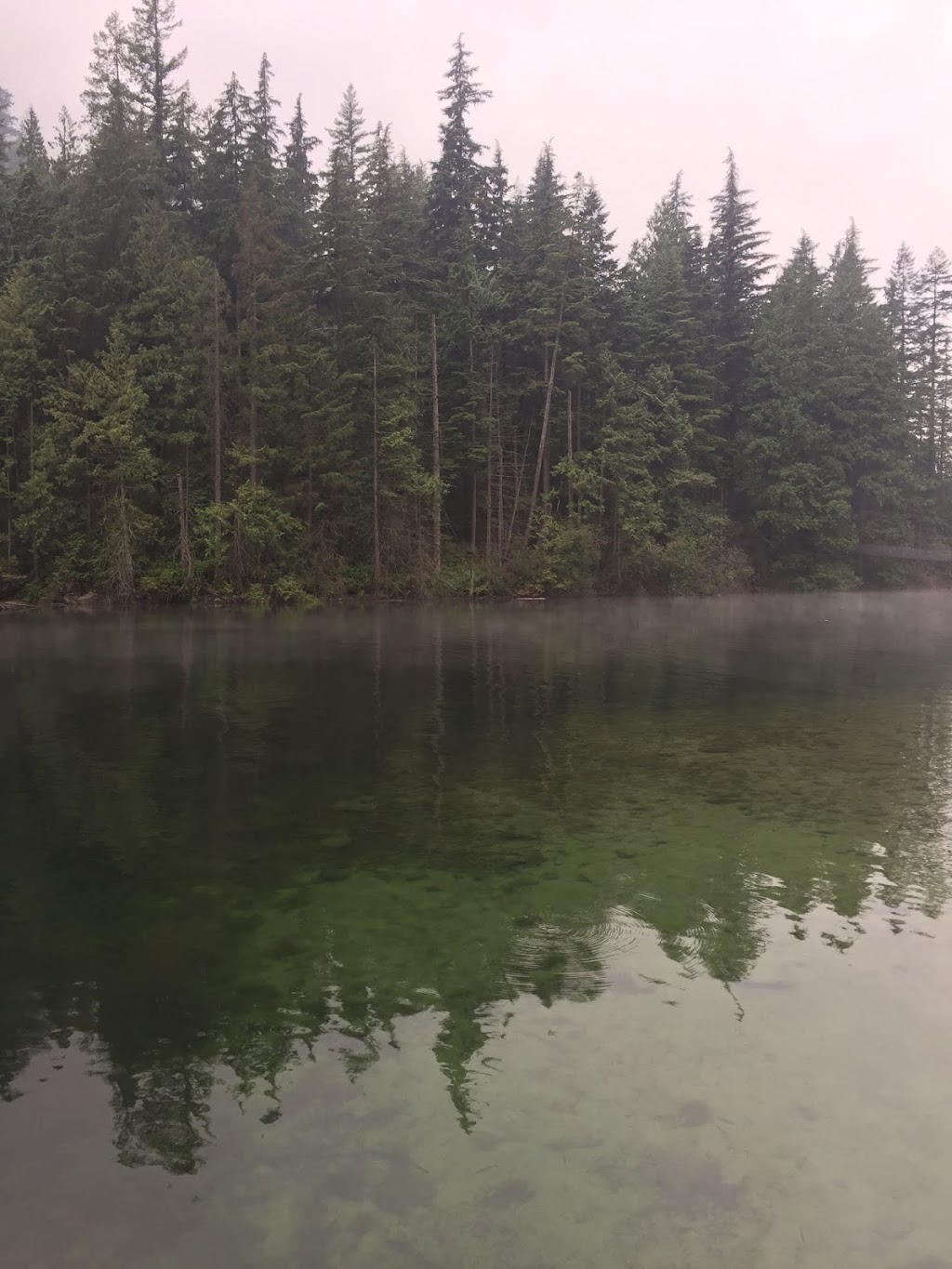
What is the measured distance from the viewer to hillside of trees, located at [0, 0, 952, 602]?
38.4 m

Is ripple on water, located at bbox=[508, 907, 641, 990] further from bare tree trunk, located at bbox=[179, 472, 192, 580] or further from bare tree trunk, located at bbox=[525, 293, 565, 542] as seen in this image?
bare tree trunk, located at bbox=[525, 293, 565, 542]

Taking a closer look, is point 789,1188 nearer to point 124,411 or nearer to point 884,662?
point 884,662

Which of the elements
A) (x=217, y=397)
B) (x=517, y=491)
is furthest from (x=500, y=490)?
(x=217, y=397)

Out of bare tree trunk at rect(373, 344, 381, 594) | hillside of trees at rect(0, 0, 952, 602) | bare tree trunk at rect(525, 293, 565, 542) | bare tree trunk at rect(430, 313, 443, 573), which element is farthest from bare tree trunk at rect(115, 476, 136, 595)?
bare tree trunk at rect(525, 293, 565, 542)

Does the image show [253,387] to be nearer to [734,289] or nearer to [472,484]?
[472,484]

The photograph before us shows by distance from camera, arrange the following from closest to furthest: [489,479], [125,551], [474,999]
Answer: [474,999] < [125,551] < [489,479]

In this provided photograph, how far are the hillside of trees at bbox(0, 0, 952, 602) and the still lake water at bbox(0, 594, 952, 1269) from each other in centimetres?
2767

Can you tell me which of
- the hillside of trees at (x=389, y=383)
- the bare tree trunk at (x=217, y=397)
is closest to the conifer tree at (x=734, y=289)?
the hillside of trees at (x=389, y=383)

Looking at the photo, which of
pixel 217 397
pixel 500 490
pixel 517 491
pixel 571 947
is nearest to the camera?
pixel 571 947

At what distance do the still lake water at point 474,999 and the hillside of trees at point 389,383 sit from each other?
27.7 meters

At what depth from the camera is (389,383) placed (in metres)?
43.8

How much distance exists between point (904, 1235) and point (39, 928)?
224 inches

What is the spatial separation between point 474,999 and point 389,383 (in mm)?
40778

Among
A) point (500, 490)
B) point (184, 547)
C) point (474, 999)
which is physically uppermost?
point (500, 490)
